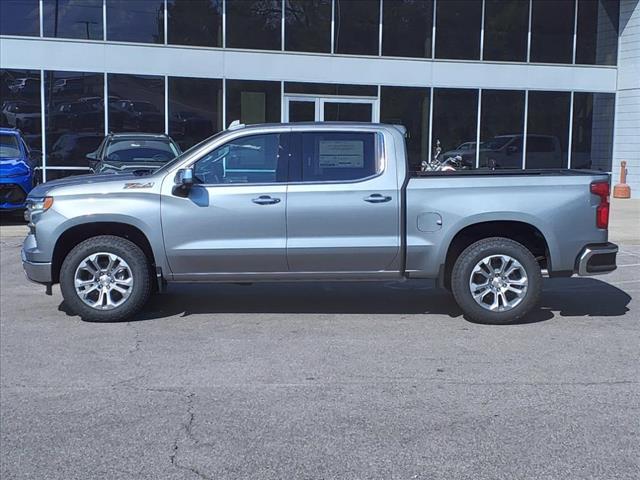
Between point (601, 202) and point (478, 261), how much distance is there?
1.30m

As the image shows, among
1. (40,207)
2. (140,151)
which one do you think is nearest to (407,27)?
(140,151)

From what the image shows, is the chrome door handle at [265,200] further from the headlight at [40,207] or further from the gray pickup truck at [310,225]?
the headlight at [40,207]

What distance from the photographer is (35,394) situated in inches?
209

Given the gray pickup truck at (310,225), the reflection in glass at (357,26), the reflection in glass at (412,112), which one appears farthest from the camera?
the reflection in glass at (412,112)

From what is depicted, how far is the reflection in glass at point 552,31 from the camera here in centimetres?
2122

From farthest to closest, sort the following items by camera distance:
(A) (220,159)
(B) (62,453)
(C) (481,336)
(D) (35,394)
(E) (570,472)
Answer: (A) (220,159), (C) (481,336), (D) (35,394), (B) (62,453), (E) (570,472)

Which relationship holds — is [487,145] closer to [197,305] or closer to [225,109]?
[225,109]

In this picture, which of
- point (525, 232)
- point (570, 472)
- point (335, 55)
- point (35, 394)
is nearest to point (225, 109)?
point (335, 55)

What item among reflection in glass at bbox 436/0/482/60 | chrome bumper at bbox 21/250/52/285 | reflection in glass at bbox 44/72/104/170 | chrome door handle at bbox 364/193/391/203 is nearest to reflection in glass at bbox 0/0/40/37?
reflection in glass at bbox 44/72/104/170

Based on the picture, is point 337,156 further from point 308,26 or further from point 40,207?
point 308,26

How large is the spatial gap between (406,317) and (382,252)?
856 mm

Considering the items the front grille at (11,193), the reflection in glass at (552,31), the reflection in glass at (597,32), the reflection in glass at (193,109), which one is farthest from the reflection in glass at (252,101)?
the reflection in glass at (597,32)

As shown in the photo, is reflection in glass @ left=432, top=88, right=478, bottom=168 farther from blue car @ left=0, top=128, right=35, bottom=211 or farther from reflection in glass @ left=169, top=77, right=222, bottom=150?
blue car @ left=0, top=128, right=35, bottom=211

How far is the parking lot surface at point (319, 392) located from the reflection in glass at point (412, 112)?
12321 millimetres
